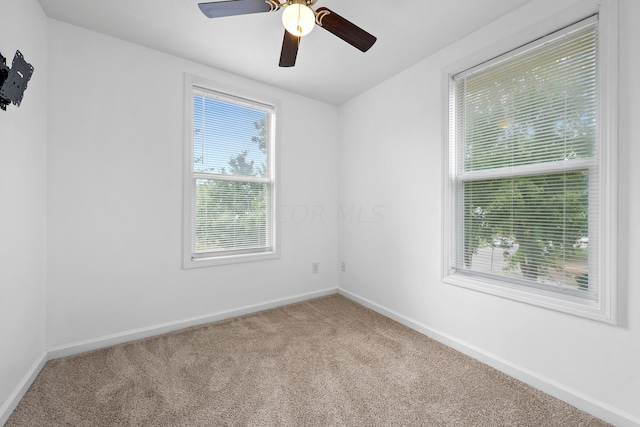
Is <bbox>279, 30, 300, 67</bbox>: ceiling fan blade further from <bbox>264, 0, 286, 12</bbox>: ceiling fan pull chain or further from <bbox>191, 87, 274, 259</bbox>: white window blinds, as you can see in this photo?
<bbox>191, 87, 274, 259</bbox>: white window blinds

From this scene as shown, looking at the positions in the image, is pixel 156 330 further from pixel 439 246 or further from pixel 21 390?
pixel 439 246

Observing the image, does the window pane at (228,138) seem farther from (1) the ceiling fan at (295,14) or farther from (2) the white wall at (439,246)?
(1) the ceiling fan at (295,14)

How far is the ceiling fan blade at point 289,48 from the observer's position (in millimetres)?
1680

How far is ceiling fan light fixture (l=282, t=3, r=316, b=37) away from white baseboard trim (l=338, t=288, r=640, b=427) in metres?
2.50

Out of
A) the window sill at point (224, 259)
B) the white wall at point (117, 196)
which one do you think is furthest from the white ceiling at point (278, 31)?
the window sill at point (224, 259)

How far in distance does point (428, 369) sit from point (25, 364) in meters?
2.63

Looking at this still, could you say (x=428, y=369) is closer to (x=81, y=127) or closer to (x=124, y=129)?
(x=124, y=129)

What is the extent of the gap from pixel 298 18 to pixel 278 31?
742 millimetres

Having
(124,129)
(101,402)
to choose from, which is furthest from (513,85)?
(101,402)

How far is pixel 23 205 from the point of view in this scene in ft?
5.32

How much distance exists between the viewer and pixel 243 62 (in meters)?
2.52

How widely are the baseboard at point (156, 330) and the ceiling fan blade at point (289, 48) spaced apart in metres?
2.37

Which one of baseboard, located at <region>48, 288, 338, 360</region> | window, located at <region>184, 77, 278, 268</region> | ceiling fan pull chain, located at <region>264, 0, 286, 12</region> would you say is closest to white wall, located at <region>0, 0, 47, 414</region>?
baseboard, located at <region>48, 288, 338, 360</region>

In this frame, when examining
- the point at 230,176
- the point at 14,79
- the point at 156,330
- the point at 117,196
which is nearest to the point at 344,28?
the point at 230,176
